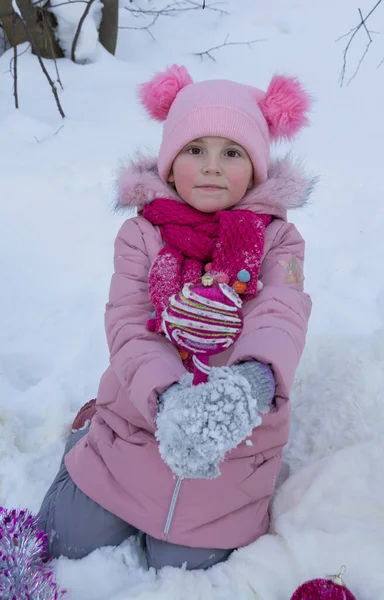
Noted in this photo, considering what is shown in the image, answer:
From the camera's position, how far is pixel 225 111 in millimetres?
1382

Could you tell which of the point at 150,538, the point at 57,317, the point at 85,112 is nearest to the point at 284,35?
the point at 85,112

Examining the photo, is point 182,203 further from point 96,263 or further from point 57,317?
point 96,263

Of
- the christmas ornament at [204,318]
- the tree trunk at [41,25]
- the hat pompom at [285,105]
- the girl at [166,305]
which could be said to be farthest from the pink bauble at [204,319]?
the tree trunk at [41,25]

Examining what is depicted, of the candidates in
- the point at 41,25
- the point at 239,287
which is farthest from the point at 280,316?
the point at 41,25

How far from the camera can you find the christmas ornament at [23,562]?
1066 millimetres

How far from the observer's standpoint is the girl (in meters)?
1.21

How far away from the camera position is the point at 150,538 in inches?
50.2

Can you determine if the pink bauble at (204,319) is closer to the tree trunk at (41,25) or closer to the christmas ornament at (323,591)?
the christmas ornament at (323,591)

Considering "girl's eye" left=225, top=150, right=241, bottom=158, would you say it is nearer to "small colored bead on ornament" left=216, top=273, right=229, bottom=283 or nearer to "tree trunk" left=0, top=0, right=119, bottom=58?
"small colored bead on ornament" left=216, top=273, right=229, bottom=283

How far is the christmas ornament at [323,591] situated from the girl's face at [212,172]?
83cm

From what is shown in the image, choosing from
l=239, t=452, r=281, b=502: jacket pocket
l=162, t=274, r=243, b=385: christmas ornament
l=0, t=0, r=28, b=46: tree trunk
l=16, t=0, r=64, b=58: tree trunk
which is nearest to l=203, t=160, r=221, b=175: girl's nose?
l=162, t=274, r=243, b=385: christmas ornament

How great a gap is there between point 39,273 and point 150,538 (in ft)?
4.63

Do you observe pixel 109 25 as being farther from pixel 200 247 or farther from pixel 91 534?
pixel 91 534

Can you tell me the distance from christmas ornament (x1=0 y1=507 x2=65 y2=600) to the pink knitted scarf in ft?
1.60
